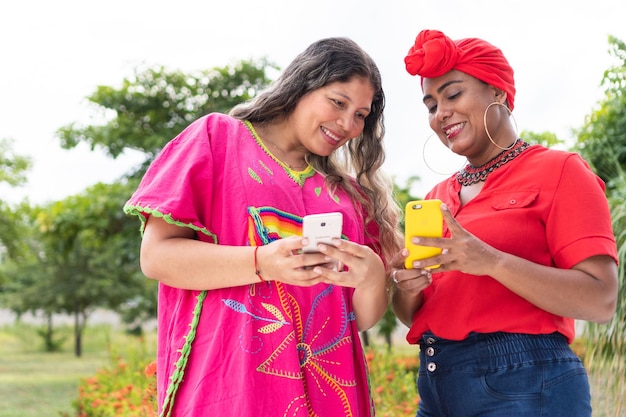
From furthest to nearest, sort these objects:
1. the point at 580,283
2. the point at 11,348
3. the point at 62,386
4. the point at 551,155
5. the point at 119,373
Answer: the point at 11,348, the point at 62,386, the point at 119,373, the point at 551,155, the point at 580,283

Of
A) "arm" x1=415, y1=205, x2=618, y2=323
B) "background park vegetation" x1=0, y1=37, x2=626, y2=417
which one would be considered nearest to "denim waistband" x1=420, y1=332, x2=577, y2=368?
"arm" x1=415, y1=205, x2=618, y2=323

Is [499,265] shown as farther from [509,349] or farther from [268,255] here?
[268,255]

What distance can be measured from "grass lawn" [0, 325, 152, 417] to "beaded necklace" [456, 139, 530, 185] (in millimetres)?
5895

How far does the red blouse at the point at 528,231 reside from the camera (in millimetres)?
1948

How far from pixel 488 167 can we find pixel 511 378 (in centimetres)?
70

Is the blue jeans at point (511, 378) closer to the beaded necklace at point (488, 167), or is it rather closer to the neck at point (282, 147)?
the beaded necklace at point (488, 167)

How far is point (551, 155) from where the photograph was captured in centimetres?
209

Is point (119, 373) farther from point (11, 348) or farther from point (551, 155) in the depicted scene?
point (11, 348)

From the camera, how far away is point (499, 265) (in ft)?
6.15

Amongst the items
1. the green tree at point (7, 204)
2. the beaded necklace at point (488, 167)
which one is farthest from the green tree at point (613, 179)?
the green tree at point (7, 204)

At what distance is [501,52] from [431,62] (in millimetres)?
268

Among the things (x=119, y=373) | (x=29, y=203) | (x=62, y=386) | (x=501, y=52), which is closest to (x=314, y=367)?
(x=501, y=52)

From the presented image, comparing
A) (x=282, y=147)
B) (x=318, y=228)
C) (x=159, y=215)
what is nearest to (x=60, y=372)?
(x=282, y=147)

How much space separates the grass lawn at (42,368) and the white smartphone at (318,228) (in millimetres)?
6200
